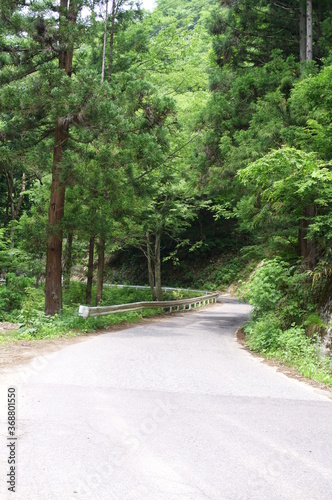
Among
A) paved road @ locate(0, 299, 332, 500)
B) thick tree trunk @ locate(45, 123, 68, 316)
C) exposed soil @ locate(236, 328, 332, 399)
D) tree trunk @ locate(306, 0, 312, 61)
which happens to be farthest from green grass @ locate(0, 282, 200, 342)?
tree trunk @ locate(306, 0, 312, 61)

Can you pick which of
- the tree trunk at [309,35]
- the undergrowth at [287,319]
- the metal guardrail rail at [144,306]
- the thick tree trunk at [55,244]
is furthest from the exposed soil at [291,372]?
the tree trunk at [309,35]

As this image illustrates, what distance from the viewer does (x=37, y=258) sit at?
22.1 m

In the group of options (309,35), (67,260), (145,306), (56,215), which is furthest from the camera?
(67,260)

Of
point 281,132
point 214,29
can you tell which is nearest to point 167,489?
point 281,132

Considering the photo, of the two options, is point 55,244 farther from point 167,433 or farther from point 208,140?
point 167,433

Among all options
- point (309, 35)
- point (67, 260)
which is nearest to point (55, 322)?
point (67, 260)

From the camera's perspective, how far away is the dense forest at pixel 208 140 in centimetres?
1069

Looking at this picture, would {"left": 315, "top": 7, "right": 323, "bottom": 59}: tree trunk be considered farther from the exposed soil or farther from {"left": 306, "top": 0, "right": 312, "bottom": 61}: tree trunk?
the exposed soil

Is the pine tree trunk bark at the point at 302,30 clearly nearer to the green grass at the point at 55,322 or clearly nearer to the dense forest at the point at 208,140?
the dense forest at the point at 208,140

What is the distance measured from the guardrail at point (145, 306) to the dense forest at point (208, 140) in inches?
44.6

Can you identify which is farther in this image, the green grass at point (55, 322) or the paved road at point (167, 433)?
the green grass at point (55, 322)

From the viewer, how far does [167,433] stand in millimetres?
4434

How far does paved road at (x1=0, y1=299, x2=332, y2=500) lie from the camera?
331cm

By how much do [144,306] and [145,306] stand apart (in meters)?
0.12
